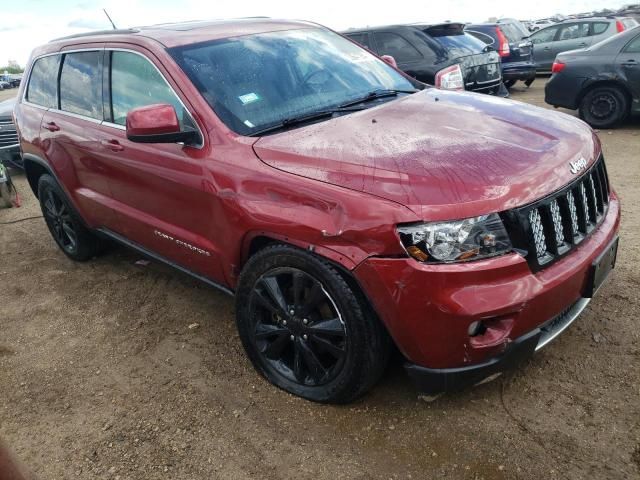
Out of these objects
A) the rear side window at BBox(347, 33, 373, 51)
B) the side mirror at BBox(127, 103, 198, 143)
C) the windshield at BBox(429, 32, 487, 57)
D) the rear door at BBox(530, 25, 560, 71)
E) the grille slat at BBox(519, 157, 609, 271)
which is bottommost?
the rear door at BBox(530, 25, 560, 71)

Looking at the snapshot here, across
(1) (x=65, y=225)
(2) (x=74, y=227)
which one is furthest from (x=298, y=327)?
(1) (x=65, y=225)

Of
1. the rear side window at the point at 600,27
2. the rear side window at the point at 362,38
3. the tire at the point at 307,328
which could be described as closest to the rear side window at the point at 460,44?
the rear side window at the point at 362,38

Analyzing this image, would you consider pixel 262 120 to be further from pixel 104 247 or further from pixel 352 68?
pixel 104 247

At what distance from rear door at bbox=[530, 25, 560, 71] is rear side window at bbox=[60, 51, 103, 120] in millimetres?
12186

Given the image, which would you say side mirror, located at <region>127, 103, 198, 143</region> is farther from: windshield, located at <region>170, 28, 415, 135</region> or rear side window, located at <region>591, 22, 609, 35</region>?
rear side window, located at <region>591, 22, 609, 35</region>

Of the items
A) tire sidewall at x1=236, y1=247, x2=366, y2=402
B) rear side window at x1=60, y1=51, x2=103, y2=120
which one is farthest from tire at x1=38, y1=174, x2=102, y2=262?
tire sidewall at x1=236, y1=247, x2=366, y2=402

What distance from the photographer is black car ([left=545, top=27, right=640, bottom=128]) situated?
7477 mm

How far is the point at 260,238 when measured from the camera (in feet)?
8.82

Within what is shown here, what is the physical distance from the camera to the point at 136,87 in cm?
330

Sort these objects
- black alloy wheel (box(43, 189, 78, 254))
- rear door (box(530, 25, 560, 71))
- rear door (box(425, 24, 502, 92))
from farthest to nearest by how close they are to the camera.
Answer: rear door (box(530, 25, 560, 71)) < rear door (box(425, 24, 502, 92)) < black alloy wheel (box(43, 189, 78, 254))

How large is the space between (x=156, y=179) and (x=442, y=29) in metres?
6.44

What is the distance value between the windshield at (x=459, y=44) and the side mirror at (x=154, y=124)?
6.10m

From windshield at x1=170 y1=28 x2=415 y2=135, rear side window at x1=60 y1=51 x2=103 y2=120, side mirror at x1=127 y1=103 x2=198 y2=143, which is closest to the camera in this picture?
side mirror at x1=127 y1=103 x2=198 y2=143

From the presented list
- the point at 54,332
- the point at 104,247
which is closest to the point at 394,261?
the point at 54,332
